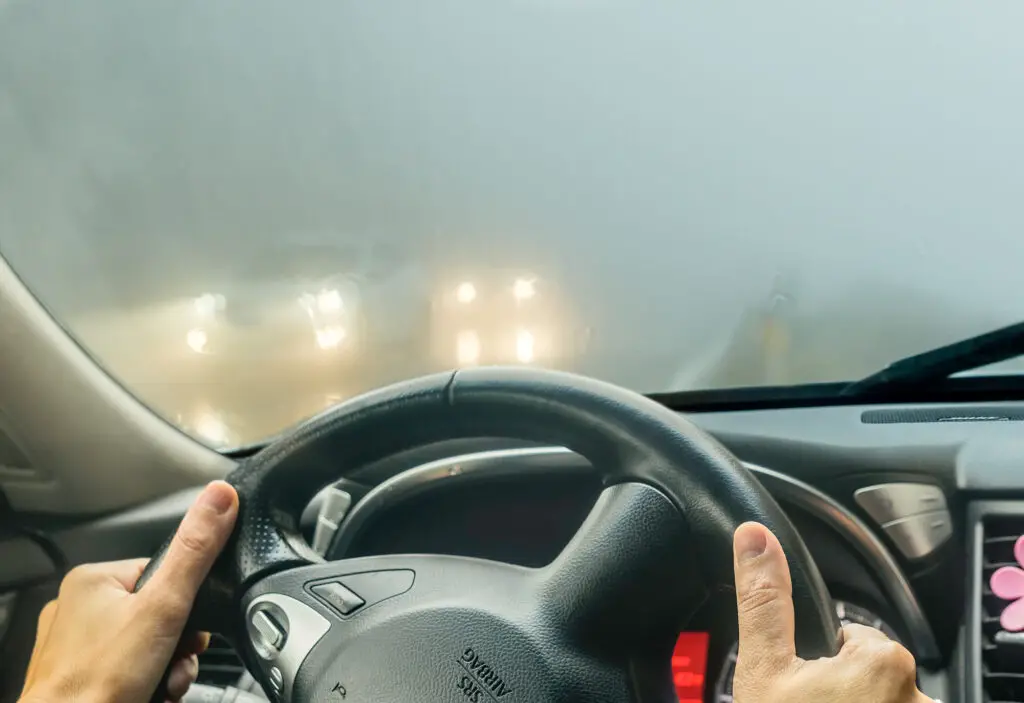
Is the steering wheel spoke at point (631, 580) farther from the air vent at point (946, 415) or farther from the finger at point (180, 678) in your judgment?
the air vent at point (946, 415)

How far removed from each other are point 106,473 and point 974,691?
1.50 metres

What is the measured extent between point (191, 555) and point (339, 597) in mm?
163

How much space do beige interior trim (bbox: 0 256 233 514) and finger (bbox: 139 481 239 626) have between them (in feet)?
2.69

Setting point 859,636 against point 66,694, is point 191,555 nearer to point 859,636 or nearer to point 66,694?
point 66,694

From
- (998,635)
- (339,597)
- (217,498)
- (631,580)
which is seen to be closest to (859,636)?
(631,580)

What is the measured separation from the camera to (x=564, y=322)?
2.26 m

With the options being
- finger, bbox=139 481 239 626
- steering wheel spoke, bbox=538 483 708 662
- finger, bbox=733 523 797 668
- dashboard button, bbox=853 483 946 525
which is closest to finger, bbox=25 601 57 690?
finger, bbox=139 481 239 626

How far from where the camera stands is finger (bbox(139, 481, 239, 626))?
39.2 inches

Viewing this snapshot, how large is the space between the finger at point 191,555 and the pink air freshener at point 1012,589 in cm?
112

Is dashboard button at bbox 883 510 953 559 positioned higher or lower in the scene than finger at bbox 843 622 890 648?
lower

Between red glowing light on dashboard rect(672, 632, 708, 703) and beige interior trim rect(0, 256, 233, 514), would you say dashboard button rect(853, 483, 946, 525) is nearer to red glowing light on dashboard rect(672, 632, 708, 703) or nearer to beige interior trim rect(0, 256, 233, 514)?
red glowing light on dashboard rect(672, 632, 708, 703)

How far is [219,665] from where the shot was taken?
1.54m

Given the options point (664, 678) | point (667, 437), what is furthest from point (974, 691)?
point (667, 437)

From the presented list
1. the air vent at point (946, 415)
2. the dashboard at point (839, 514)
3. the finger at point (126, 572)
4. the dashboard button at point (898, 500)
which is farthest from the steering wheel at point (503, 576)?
the air vent at point (946, 415)
